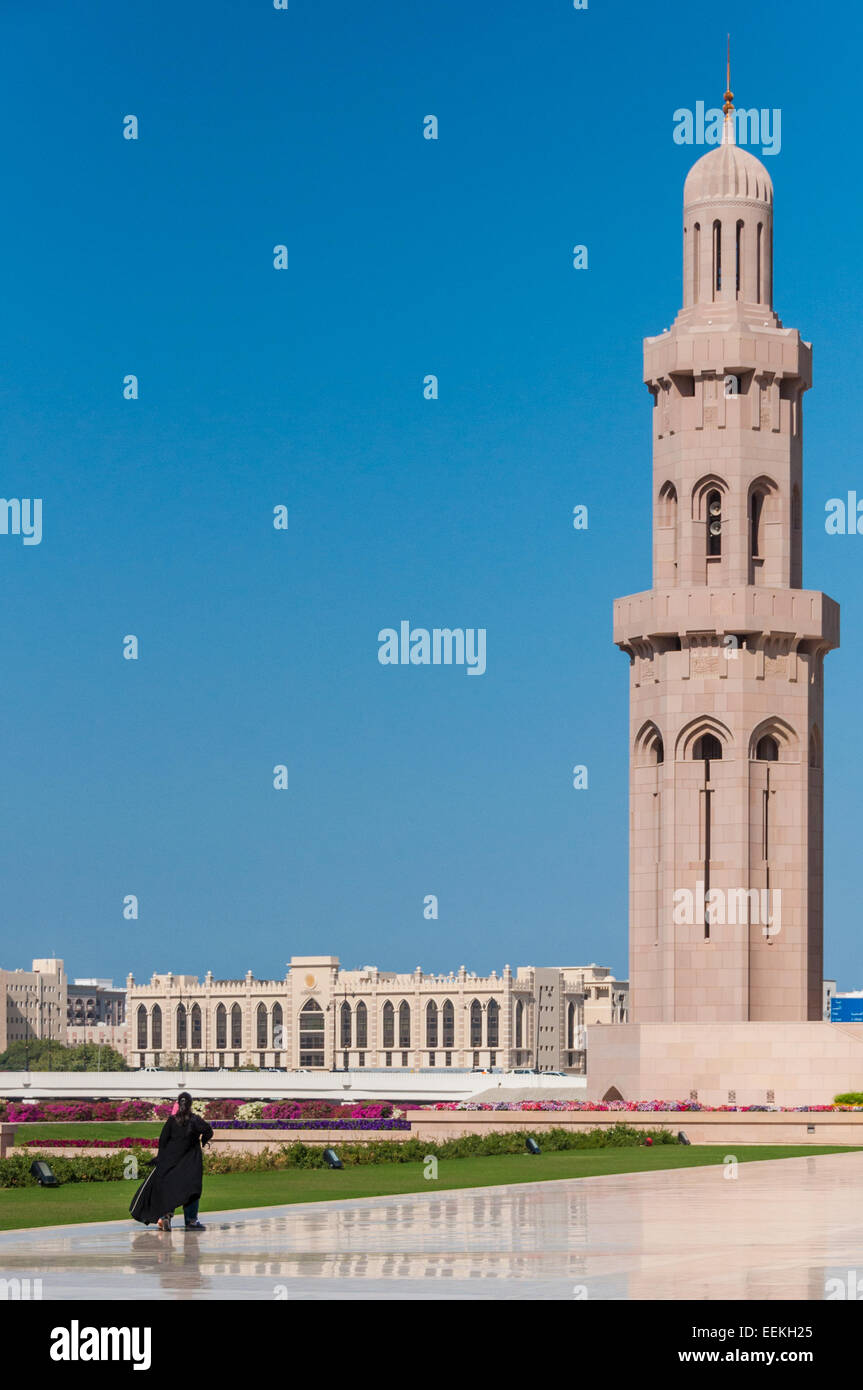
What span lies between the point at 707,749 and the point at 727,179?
Answer: 15076 mm

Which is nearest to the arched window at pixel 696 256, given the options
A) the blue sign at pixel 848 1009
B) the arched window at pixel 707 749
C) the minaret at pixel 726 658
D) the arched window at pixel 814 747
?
the minaret at pixel 726 658

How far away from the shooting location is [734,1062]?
49.2 metres

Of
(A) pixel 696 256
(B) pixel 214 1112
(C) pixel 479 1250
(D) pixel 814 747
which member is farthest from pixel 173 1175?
(A) pixel 696 256

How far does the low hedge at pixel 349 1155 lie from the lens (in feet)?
96.8

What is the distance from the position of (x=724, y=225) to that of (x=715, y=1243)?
4018 centimetres

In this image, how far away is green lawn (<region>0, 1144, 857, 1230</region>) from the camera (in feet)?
→ 77.7

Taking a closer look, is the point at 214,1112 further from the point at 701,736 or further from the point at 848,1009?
the point at 848,1009

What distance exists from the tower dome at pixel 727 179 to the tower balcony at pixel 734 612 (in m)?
10.6

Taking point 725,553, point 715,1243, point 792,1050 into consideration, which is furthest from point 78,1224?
point 725,553

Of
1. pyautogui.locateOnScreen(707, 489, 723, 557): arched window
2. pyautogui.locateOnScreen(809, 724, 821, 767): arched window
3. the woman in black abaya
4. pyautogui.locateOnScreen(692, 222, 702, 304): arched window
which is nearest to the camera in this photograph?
the woman in black abaya

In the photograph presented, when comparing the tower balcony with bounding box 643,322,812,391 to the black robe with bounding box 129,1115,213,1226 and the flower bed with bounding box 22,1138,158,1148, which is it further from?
the black robe with bounding box 129,1115,213,1226

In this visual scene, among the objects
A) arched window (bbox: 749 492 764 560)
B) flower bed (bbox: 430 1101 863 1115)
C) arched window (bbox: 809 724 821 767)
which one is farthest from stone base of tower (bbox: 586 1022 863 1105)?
arched window (bbox: 749 492 764 560)

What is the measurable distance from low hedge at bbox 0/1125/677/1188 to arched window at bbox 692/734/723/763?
14035 mm

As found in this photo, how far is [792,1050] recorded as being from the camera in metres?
48.7
